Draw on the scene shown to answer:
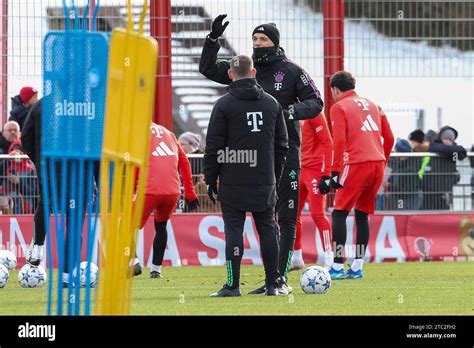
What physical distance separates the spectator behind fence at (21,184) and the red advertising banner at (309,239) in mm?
193

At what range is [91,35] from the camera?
6660 mm

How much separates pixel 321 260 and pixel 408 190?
1593mm

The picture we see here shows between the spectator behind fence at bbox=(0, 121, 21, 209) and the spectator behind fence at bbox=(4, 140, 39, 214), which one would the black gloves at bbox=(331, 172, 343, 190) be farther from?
the spectator behind fence at bbox=(0, 121, 21, 209)

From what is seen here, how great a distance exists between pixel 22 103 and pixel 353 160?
5.31 metres

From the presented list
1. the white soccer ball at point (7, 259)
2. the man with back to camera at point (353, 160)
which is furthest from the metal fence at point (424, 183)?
the white soccer ball at point (7, 259)

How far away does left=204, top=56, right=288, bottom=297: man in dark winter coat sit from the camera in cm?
1117

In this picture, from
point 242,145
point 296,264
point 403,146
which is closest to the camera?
point 242,145

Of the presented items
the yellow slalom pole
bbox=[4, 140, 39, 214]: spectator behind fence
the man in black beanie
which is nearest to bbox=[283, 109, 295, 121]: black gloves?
the man in black beanie

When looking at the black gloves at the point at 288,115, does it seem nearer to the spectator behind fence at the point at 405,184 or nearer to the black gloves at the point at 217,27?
the black gloves at the point at 217,27

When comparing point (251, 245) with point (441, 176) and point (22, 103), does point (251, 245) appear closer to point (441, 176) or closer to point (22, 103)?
point (441, 176)

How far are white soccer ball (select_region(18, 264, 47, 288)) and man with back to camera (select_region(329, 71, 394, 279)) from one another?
312 centimetres

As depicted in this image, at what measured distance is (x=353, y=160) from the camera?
1455cm

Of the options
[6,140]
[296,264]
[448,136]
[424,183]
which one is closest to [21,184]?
[6,140]

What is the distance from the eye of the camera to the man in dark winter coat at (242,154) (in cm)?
1117
